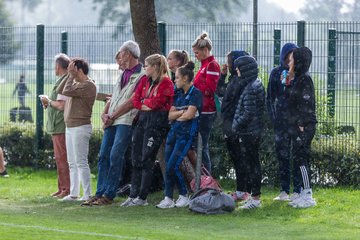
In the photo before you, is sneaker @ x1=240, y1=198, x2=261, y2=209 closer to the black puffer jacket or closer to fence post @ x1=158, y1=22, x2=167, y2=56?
the black puffer jacket

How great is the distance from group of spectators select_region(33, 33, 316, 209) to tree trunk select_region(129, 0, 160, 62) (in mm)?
980

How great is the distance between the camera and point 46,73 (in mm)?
21219

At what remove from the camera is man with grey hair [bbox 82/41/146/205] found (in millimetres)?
15891

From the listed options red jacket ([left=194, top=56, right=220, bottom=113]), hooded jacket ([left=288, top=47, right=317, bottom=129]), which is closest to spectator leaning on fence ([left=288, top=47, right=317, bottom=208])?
hooded jacket ([left=288, top=47, right=317, bottom=129])

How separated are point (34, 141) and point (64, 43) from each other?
→ 74.8 inches

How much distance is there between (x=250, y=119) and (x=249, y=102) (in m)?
0.22

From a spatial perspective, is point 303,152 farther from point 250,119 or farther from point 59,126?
point 59,126

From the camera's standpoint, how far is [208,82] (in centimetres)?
1574

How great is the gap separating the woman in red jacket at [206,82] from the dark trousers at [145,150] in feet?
2.02

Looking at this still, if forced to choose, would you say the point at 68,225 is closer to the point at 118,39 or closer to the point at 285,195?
the point at 285,195

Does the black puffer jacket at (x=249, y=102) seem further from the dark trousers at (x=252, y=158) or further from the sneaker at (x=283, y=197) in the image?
the sneaker at (x=283, y=197)

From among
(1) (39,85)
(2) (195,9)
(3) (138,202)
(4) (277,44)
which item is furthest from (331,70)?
(2) (195,9)

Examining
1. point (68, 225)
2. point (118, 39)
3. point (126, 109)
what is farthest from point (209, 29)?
point (68, 225)

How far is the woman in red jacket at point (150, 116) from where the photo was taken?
1538 cm
